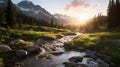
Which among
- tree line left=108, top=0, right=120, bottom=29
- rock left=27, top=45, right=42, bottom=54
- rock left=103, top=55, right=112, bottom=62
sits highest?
tree line left=108, top=0, right=120, bottom=29

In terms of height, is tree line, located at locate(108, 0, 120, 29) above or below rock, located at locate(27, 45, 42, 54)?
above

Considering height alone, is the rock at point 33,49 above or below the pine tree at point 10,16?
below

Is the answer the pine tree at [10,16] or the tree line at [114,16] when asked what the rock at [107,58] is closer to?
the pine tree at [10,16]

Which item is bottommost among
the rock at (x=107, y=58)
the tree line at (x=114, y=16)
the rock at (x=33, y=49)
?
the rock at (x=107, y=58)

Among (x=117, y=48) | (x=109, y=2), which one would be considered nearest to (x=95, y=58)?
(x=117, y=48)

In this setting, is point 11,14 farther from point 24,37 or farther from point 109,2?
point 109,2

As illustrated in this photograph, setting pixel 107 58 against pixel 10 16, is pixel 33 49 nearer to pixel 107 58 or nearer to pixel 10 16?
pixel 107 58

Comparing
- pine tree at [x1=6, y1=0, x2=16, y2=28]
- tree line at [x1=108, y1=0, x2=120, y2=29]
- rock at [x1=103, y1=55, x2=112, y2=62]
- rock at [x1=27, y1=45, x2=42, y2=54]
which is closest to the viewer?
rock at [x1=103, y1=55, x2=112, y2=62]

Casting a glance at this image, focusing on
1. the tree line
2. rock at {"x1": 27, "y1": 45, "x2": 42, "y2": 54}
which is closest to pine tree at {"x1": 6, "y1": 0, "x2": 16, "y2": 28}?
rock at {"x1": 27, "y1": 45, "x2": 42, "y2": 54}

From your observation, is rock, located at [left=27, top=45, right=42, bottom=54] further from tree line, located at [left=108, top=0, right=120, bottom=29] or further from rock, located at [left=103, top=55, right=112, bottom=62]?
tree line, located at [left=108, top=0, right=120, bottom=29]

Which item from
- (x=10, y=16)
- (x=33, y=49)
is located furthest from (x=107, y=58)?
(x=10, y=16)

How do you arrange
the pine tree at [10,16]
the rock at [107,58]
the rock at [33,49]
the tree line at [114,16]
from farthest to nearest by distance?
the tree line at [114,16]
the pine tree at [10,16]
the rock at [33,49]
the rock at [107,58]

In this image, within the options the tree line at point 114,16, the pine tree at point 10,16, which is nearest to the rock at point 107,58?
the pine tree at point 10,16

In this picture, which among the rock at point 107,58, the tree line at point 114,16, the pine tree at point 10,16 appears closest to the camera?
the rock at point 107,58
